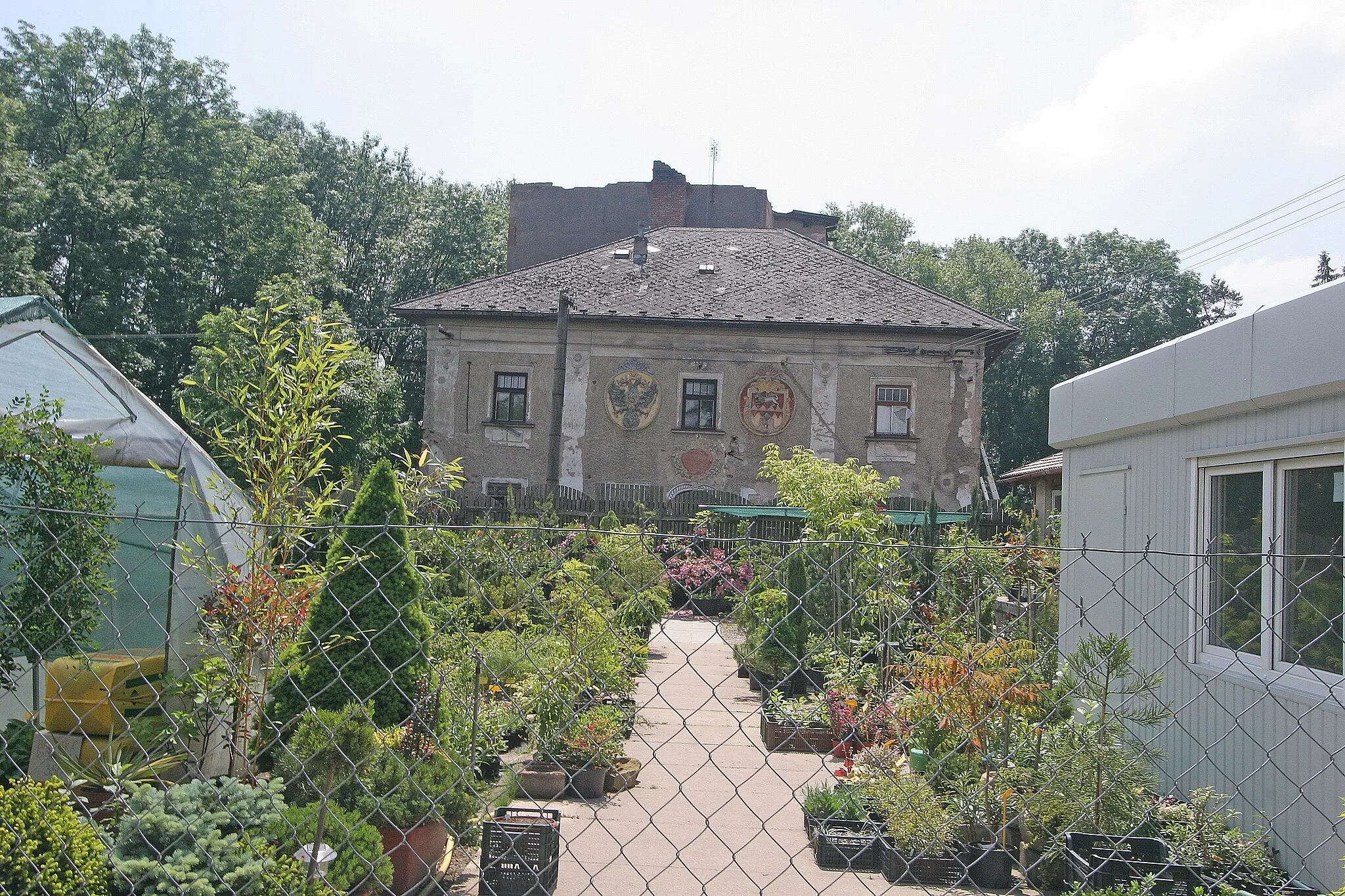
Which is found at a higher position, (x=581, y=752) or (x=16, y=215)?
(x=16, y=215)

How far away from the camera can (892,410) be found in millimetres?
22516

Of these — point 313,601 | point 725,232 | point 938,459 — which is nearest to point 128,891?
point 313,601

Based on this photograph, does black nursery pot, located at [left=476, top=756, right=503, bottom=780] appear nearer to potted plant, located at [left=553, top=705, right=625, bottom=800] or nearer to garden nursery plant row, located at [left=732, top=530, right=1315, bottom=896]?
potted plant, located at [left=553, top=705, right=625, bottom=800]

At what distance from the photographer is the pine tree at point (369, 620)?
5312mm

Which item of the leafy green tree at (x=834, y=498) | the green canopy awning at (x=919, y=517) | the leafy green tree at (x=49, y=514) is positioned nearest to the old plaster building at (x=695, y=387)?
the green canopy awning at (x=919, y=517)

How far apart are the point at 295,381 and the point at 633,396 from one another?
1795 centimetres

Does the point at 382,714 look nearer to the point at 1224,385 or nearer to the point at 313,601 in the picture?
the point at 313,601

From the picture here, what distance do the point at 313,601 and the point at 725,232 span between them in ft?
73.8

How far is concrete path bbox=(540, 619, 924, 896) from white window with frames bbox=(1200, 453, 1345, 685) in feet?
7.52

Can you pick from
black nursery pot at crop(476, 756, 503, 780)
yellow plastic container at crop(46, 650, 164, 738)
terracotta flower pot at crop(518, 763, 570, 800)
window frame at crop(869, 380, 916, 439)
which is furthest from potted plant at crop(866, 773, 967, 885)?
window frame at crop(869, 380, 916, 439)

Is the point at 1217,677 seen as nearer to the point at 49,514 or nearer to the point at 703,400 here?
the point at 49,514

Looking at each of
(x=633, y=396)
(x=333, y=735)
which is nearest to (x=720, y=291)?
(x=633, y=396)

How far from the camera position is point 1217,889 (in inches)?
179

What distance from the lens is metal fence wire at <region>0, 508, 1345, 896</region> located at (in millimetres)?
3443
